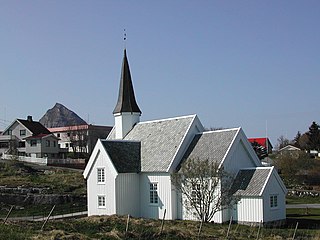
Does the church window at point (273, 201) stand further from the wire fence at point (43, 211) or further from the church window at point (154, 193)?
the wire fence at point (43, 211)

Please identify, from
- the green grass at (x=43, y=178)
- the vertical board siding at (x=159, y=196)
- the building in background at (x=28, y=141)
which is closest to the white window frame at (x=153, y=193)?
the vertical board siding at (x=159, y=196)

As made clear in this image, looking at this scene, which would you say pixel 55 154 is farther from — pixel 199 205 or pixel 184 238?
pixel 184 238

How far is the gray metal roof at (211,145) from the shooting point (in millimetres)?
33719

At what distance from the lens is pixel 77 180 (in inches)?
2088

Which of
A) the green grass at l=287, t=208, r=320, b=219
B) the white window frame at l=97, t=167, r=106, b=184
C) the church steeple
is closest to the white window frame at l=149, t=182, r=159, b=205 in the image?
the white window frame at l=97, t=167, r=106, b=184

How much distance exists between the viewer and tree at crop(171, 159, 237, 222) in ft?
102

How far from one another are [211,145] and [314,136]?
62930mm

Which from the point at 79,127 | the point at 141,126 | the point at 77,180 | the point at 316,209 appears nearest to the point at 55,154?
the point at 79,127

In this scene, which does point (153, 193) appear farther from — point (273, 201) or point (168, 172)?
point (273, 201)

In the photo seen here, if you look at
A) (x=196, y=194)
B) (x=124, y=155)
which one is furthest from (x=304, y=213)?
(x=124, y=155)

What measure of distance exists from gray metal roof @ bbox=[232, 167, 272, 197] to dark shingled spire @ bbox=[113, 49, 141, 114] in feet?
43.8

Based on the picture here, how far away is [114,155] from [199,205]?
8.48 metres

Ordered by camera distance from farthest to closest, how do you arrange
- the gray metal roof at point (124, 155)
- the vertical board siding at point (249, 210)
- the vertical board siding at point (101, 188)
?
1. the gray metal roof at point (124, 155)
2. the vertical board siding at point (101, 188)
3. the vertical board siding at point (249, 210)

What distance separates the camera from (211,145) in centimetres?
3484
